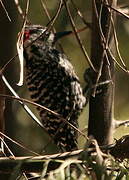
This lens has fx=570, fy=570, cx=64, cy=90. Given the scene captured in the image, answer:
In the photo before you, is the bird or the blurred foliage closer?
the bird

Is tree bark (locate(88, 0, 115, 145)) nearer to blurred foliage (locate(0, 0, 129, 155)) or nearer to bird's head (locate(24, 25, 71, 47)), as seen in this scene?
bird's head (locate(24, 25, 71, 47))

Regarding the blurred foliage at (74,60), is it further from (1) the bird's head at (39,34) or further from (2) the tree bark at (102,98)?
(2) the tree bark at (102,98)

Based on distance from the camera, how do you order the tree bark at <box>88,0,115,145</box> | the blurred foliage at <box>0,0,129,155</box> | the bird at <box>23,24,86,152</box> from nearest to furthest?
1. the tree bark at <box>88,0,115,145</box>
2. the bird at <box>23,24,86,152</box>
3. the blurred foliage at <box>0,0,129,155</box>

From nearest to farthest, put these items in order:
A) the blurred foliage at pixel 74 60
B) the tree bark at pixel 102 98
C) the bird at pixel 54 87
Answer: the tree bark at pixel 102 98 → the bird at pixel 54 87 → the blurred foliage at pixel 74 60

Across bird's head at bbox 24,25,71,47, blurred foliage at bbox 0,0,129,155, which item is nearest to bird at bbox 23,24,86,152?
bird's head at bbox 24,25,71,47

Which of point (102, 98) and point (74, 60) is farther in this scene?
point (74, 60)

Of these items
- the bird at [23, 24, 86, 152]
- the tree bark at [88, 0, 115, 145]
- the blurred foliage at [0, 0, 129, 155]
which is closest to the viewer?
the tree bark at [88, 0, 115, 145]

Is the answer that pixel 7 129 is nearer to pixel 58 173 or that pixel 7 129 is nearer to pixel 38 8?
pixel 38 8

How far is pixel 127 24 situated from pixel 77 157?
93.4 inches

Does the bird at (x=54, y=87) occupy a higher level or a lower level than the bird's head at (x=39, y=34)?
lower

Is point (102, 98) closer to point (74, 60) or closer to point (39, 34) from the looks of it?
point (39, 34)

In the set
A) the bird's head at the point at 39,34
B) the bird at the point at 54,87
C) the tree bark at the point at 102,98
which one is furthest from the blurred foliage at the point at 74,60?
the tree bark at the point at 102,98

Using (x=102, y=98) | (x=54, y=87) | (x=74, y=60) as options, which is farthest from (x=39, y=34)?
(x=102, y=98)

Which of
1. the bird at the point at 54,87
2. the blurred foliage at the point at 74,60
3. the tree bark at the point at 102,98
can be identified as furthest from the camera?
the blurred foliage at the point at 74,60
